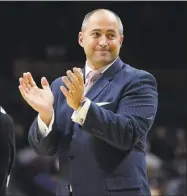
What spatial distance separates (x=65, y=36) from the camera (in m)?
5.18

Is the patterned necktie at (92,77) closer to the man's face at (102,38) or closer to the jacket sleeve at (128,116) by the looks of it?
the man's face at (102,38)

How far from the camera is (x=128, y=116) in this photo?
6.55 feet

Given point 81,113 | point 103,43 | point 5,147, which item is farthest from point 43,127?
point 5,147

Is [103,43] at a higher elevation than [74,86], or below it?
higher

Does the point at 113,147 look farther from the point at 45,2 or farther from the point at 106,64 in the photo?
the point at 45,2

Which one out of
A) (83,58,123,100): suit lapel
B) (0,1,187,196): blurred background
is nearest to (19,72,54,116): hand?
(83,58,123,100): suit lapel

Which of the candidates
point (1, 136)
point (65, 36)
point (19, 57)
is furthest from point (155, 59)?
point (1, 136)

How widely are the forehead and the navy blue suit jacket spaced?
148 mm

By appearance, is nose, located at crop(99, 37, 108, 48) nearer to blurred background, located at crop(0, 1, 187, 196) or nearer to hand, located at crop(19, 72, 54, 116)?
hand, located at crop(19, 72, 54, 116)

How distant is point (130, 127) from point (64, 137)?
275 millimetres

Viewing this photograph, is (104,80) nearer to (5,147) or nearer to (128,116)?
(128,116)

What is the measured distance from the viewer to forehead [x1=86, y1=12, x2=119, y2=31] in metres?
2.12

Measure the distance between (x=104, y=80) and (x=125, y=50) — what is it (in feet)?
9.88

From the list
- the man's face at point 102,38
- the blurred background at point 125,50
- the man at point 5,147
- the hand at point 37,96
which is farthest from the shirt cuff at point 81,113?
the blurred background at point 125,50
